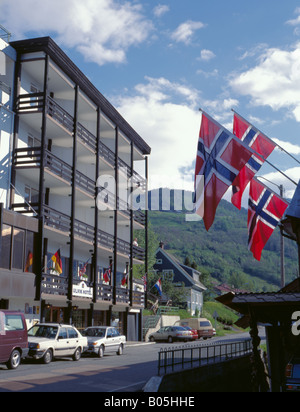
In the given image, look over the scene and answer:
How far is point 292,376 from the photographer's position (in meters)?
12.8

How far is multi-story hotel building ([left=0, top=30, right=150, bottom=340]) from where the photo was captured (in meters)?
27.2

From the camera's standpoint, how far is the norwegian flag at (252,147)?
16.7 metres

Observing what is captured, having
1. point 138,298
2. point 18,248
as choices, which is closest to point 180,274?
point 138,298

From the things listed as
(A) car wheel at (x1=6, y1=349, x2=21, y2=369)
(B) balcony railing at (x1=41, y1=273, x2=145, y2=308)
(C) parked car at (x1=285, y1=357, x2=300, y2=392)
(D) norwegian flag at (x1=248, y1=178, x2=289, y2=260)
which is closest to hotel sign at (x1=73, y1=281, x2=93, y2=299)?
(B) balcony railing at (x1=41, y1=273, x2=145, y2=308)

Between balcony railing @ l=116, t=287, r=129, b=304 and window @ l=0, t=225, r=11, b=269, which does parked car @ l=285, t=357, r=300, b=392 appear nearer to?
window @ l=0, t=225, r=11, b=269

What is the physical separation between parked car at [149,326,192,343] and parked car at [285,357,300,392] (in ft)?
102

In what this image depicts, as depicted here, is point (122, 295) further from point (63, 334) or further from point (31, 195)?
point (63, 334)

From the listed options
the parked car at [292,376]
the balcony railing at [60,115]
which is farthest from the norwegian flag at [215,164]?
the balcony railing at [60,115]

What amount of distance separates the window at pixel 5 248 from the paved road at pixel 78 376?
5.18 meters

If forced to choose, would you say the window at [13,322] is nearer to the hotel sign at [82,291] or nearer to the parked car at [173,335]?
the hotel sign at [82,291]

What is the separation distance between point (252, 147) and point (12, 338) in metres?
11.0

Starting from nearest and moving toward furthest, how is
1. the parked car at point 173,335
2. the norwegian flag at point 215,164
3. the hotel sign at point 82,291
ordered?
the norwegian flag at point 215,164 → the hotel sign at point 82,291 → the parked car at point 173,335
